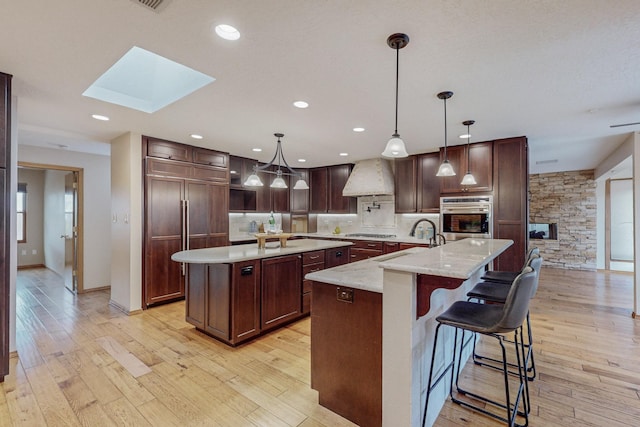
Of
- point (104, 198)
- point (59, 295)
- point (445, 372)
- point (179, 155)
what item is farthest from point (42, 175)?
point (445, 372)

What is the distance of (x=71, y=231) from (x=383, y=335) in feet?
19.5

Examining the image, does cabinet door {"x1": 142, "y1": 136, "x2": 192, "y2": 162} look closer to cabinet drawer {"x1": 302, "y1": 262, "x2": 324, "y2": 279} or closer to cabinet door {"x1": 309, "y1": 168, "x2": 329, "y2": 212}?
cabinet drawer {"x1": 302, "y1": 262, "x2": 324, "y2": 279}

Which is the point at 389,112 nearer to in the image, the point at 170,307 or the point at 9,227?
the point at 9,227

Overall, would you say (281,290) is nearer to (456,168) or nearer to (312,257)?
(312,257)

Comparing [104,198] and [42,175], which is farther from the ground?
[42,175]

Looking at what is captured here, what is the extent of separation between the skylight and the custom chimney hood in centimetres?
360

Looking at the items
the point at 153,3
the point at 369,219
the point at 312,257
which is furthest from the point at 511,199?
the point at 153,3

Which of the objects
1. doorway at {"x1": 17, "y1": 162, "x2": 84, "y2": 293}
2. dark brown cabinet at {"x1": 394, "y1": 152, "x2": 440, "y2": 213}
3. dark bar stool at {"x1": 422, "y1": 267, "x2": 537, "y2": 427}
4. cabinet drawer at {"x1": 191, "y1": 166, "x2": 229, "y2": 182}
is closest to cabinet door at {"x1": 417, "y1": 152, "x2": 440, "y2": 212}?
dark brown cabinet at {"x1": 394, "y1": 152, "x2": 440, "y2": 213}

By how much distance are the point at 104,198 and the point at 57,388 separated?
12.8 ft

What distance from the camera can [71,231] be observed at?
5.13 m

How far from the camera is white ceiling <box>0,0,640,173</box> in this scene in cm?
156

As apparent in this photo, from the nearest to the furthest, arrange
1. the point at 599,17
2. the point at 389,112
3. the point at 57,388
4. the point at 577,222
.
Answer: the point at 599,17 < the point at 57,388 < the point at 389,112 < the point at 577,222

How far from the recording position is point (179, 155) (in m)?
4.38

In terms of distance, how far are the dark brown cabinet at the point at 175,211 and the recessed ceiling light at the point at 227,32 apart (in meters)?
2.91
